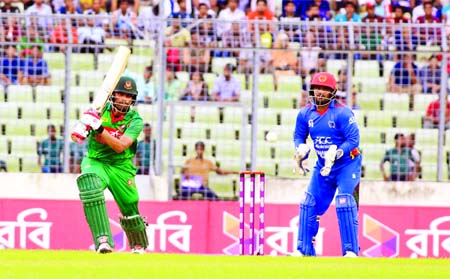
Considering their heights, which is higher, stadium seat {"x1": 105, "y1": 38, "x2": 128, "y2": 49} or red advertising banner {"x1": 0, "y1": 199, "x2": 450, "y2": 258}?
stadium seat {"x1": 105, "y1": 38, "x2": 128, "y2": 49}

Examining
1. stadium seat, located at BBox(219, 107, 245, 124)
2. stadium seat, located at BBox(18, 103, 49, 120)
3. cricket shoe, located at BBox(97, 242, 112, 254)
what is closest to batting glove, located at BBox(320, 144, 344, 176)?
cricket shoe, located at BBox(97, 242, 112, 254)

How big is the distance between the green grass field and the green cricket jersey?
1.79m

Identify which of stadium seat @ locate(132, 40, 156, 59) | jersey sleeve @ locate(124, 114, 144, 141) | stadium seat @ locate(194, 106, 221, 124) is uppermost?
stadium seat @ locate(132, 40, 156, 59)

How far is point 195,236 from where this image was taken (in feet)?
60.0

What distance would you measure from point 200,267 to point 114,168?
12.2 feet

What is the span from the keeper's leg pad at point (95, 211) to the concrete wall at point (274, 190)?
16.2 ft

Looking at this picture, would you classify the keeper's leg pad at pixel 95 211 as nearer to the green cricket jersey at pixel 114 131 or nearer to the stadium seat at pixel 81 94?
the green cricket jersey at pixel 114 131

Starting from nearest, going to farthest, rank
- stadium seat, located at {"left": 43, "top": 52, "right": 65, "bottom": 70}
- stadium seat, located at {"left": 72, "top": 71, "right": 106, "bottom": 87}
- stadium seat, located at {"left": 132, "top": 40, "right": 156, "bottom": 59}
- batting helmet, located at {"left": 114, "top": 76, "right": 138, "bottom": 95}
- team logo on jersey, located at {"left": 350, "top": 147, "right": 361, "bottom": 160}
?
batting helmet, located at {"left": 114, "top": 76, "right": 138, "bottom": 95}, team logo on jersey, located at {"left": 350, "top": 147, "right": 361, "bottom": 160}, stadium seat, located at {"left": 132, "top": 40, "right": 156, "bottom": 59}, stadium seat, located at {"left": 43, "top": 52, "right": 65, "bottom": 70}, stadium seat, located at {"left": 72, "top": 71, "right": 106, "bottom": 87}

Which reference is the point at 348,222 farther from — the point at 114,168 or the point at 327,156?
the point at 114,168

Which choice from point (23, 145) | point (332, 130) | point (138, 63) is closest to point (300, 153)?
point (332, 130)

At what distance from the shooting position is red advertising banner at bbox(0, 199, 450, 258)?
18250 mm

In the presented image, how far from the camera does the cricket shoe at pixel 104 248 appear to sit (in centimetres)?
1326

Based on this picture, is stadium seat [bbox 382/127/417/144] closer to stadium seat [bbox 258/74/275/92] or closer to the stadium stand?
the stadium stand

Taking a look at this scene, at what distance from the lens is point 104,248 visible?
Answer: 13.4m
